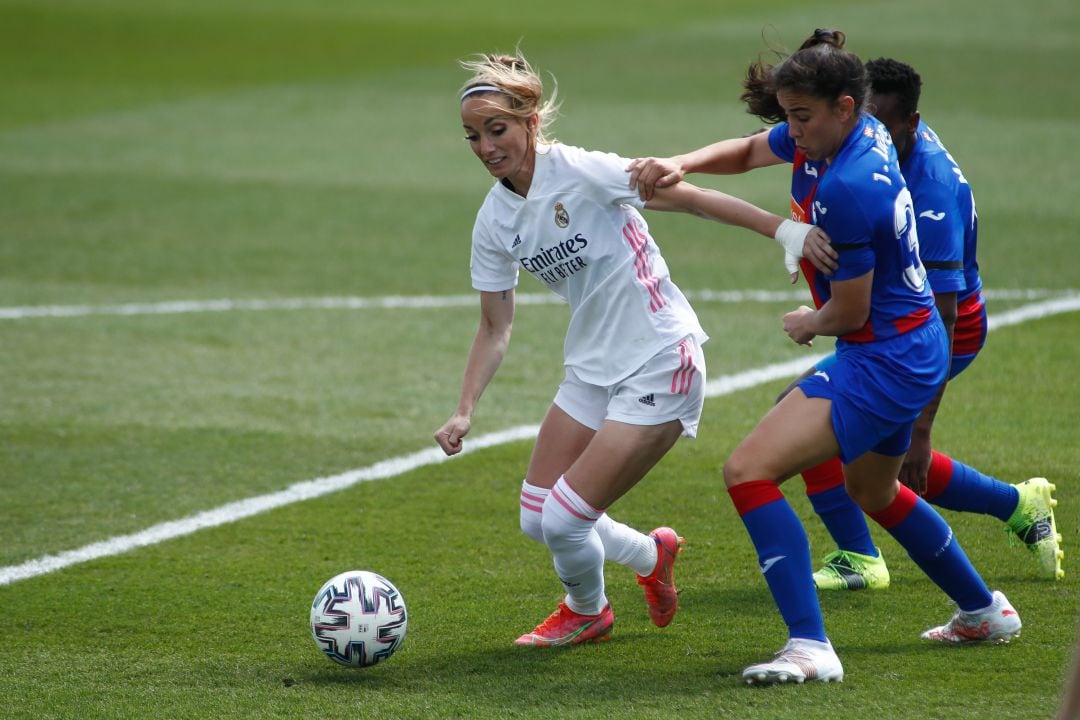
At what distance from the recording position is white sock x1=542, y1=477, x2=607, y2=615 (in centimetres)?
552

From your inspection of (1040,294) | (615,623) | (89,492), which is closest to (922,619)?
(615,623)

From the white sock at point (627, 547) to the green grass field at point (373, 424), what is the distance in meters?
0.29

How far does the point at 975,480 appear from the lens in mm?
6461

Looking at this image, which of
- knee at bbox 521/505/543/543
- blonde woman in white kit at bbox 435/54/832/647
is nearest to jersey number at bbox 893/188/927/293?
blonde woman in white kit at bbox 435/54/832/647

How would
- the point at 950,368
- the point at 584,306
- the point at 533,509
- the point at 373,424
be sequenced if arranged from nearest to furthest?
1. the point at 584,306
2. the point at 533,509
3. the point at 950,368
4. the point at 373,424

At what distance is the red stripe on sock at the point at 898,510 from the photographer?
5.62 metres

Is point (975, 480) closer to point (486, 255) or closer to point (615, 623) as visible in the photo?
point (615, 623)

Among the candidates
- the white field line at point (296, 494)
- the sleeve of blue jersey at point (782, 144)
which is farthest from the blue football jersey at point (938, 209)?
the white field line at point (296, 494)

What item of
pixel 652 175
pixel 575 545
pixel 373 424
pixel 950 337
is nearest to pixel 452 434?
pixel 575 545

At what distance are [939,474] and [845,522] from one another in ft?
1.52

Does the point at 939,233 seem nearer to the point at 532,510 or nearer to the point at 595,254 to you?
the point at 595,254

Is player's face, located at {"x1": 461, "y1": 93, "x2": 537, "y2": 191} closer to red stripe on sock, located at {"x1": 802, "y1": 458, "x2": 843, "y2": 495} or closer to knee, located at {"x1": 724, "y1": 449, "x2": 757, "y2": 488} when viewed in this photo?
knee, located at {"x1": 724, "y1": 449, "x2": 757, "y2": 488}

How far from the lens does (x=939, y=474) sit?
640 cm

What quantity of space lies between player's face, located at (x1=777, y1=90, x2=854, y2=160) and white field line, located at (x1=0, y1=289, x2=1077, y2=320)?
6519 mm
